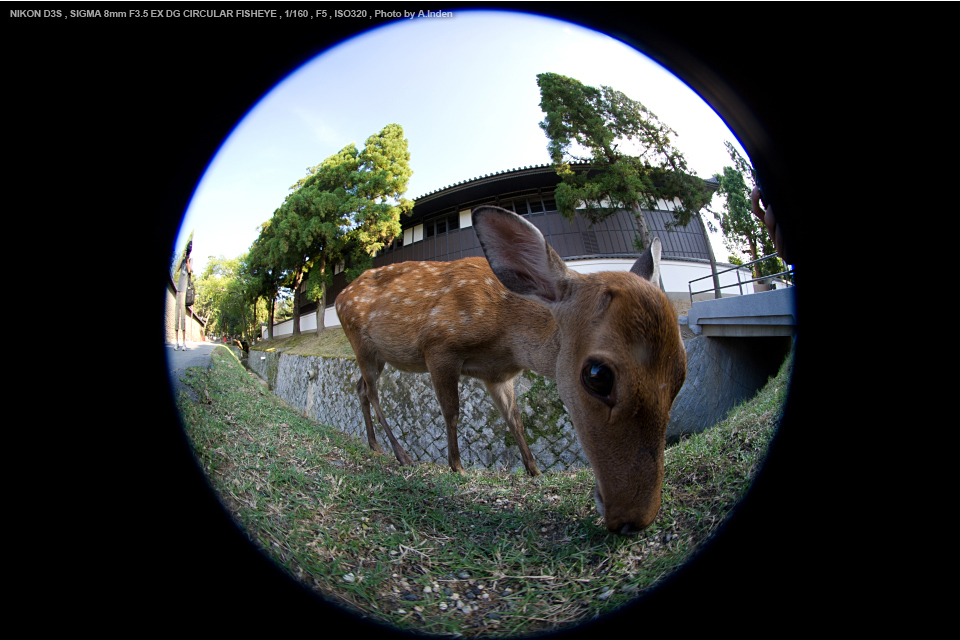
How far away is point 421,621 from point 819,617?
817mm

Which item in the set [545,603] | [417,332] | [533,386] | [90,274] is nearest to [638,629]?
[545,603]

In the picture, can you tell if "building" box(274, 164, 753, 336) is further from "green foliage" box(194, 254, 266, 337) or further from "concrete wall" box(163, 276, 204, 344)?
"concrete wall" box(163, 276, 204, 344)

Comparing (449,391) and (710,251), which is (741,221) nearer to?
(710,251)

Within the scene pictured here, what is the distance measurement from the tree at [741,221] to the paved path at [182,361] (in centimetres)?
215

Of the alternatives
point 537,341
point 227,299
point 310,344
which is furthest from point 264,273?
point 310,344

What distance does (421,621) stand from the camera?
77 centimetres

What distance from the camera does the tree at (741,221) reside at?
1347 mm

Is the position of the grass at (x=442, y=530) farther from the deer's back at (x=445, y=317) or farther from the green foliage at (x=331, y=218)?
the deer's back at (x=445, y=317)

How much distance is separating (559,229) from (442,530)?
237 centimetres

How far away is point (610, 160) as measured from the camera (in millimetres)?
2131

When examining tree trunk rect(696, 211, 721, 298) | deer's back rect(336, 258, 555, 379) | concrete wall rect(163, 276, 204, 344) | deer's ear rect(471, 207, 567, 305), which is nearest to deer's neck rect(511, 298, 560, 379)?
deer's back rect(336, 258, 555, 379)

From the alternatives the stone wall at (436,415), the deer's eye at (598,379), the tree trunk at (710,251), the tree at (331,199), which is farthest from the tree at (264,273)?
the stone wall at (436,415)

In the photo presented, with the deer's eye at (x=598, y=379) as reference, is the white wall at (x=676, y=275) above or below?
above

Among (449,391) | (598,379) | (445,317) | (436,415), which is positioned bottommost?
(436,415)
